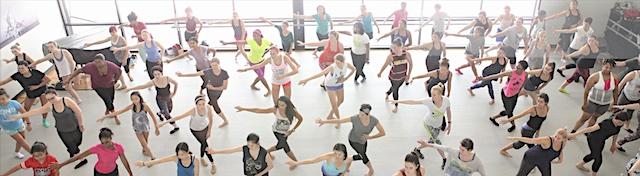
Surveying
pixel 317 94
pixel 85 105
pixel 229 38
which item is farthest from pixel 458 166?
pixel 229 38

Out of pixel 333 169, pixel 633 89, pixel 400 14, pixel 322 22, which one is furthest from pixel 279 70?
pixel 633 89

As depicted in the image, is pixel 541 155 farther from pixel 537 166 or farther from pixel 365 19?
pixel 365 19

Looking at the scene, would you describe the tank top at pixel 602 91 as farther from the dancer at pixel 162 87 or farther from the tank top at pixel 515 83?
the dancer at pixel 162 87

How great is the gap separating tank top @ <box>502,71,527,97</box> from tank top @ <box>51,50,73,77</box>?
5.87 meters

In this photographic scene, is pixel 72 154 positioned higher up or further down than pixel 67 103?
further down

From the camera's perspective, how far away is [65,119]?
5441 mm

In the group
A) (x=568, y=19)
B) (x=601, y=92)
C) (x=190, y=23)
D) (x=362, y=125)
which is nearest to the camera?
(x=362, y=125)

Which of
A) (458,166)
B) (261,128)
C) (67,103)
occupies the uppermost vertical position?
(67,103)

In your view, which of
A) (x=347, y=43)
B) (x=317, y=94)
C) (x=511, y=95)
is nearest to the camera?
(x=511, y=95)

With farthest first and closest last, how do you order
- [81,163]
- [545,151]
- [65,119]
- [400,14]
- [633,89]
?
1. [400,14]
2. [633,89]
3. [81,163]
4. [65,119]
5. [545,151]

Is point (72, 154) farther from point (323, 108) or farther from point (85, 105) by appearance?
point (323, 108)

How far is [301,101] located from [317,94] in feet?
1.12

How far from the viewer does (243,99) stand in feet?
26.0

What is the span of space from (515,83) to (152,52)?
16.5ft
